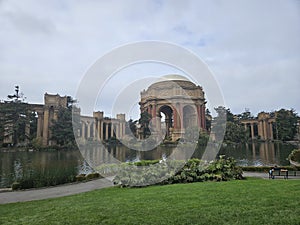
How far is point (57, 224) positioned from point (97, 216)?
0.69m

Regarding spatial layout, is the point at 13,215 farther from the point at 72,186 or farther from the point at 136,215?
the point at 72,186

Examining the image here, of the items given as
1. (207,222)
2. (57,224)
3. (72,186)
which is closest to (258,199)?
(207,222)

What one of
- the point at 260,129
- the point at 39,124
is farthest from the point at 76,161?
the point at 260,129

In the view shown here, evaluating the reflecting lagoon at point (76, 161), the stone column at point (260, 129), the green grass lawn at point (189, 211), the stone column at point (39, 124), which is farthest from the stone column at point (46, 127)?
the stone column at point (260, 129)

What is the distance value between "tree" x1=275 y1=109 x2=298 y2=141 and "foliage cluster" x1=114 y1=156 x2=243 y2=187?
4095 cm

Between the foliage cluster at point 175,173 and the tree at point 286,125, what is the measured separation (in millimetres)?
40950

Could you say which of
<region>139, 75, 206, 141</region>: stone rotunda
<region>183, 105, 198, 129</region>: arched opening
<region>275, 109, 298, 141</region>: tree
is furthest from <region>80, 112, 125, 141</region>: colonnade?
<region>275, 109, 298, 141</region>: tree

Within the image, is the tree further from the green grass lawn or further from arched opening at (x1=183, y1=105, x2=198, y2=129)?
the green grass lawn

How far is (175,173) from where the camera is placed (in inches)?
368

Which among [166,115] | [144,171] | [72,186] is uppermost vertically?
[166,115]

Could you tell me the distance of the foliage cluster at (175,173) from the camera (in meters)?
8.88

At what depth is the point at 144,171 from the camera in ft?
30.2

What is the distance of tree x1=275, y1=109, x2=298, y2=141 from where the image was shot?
4438cm

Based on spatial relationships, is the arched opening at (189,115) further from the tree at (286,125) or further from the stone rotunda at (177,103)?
the tree at (286,125)
